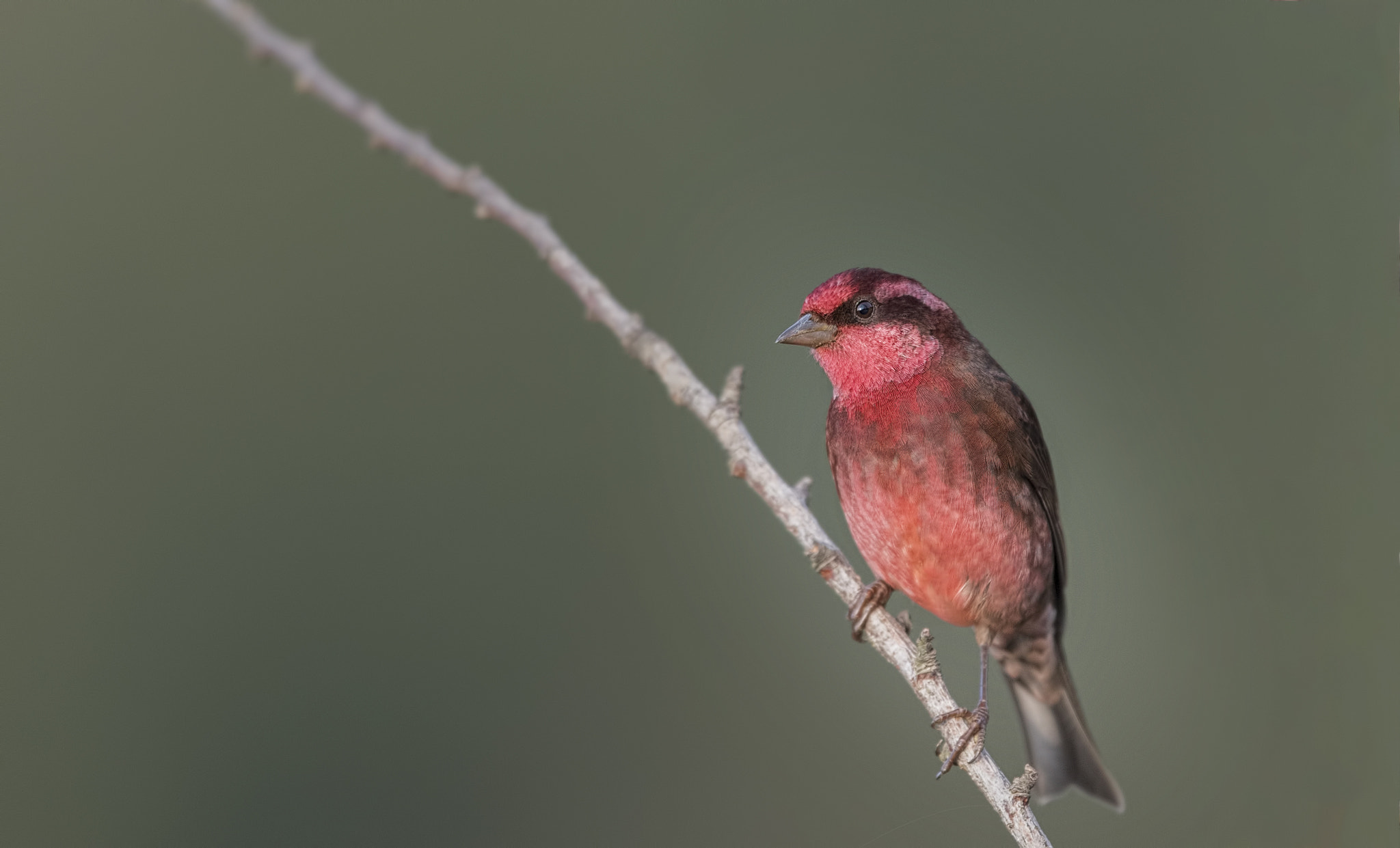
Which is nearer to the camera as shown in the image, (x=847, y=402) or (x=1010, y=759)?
(x=847, y=402)

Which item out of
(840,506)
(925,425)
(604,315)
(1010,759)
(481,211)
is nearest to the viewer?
(481,211)

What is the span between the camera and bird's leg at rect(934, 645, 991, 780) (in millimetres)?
2008

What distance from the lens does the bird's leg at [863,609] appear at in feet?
7.26

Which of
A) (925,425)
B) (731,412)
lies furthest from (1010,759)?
(731,412)

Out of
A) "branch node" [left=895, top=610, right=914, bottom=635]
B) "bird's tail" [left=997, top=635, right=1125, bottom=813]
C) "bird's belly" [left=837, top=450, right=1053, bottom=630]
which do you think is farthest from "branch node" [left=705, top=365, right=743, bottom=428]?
"bird's tail" [left=997, top=635, right=1125, bottom=813]

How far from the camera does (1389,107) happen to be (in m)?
2.17

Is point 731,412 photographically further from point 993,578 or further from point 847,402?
point 993,578

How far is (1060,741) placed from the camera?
2.92m

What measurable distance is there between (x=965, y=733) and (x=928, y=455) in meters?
0.59

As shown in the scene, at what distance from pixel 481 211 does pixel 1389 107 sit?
1807mm

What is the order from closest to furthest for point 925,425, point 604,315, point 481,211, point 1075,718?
1. point 481,211
2. point 604,315
3. point 925,425
4. point 1075,718

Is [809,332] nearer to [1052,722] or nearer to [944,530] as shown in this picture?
[944,530]

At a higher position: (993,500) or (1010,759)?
(993,500)

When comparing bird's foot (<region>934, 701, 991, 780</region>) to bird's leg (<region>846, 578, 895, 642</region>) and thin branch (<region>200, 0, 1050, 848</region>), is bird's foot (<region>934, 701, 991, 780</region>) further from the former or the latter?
bird's leg (<region>846, 578, 895, 642</region>)
